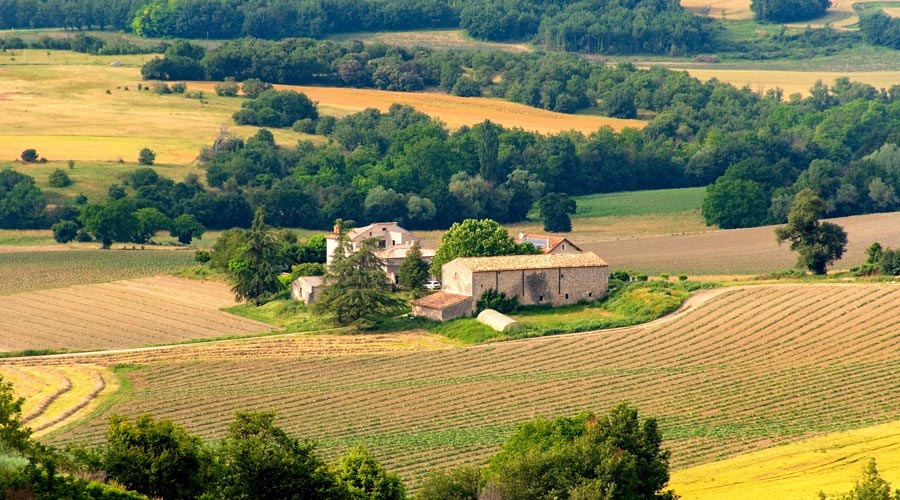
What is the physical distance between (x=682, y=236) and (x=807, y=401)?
4834 cm

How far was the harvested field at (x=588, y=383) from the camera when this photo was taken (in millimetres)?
62906

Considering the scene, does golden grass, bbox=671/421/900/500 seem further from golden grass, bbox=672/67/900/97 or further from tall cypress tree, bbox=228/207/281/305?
golden grass, bbox=672/67/900/97

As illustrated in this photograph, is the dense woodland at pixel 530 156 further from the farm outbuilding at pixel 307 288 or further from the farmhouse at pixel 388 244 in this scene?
the farm outbuilding at pixel 307 288

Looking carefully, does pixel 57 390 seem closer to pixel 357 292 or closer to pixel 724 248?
pixel 357 292

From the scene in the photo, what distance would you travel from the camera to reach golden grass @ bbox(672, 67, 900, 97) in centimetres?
18850

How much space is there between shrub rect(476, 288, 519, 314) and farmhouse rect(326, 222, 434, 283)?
6869 millimetres

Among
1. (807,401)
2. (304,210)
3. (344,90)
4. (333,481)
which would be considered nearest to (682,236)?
(304,210)

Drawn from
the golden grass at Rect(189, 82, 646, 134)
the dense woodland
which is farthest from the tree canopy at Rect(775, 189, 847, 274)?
the golden grass at Rect(189, 82, 646, 134)

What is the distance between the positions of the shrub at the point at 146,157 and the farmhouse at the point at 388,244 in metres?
37.7

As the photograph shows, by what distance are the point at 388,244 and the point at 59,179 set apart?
35689mm

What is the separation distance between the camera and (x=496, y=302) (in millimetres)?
83812

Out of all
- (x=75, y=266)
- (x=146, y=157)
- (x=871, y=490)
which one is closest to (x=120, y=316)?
(x=75, y=266)

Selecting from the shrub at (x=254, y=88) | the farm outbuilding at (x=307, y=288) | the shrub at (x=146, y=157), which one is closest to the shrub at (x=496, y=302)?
the farm outbuilding at (x=307, y=288)

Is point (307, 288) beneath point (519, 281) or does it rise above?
beneath
